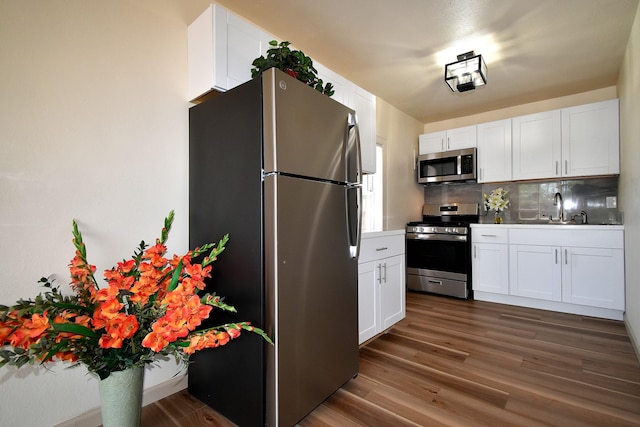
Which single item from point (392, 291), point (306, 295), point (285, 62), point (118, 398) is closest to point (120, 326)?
point (118, 398)

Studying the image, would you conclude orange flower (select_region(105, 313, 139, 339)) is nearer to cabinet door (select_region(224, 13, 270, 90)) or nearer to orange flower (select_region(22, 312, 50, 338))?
orange flower (select_region(22, 312, 50, 338))

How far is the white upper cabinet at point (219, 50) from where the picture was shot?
1.75 m

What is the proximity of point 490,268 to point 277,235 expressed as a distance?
3.31m

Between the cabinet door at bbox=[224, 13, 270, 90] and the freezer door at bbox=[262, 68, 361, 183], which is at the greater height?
the cabinet door at bbox=[224, 13, 270, 90]

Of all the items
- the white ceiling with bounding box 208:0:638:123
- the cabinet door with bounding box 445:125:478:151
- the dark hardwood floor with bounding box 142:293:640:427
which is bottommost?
the dark hardwood floor with bounding box 142:293:640:427

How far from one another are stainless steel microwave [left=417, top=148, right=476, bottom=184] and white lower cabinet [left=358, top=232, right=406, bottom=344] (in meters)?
1.97

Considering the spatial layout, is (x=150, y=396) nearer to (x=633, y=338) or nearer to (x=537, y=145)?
(x=633, y=338)

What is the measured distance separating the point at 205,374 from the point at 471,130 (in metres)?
4.24

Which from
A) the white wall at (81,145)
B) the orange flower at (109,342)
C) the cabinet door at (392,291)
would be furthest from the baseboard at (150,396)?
the cabinet door at (392,291)

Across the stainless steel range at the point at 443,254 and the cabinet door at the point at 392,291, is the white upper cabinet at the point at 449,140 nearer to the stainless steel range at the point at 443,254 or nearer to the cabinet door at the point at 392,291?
the stainless steel range at the point at 443,254

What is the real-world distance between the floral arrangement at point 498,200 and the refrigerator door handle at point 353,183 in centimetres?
308

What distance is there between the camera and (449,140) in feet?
14.2

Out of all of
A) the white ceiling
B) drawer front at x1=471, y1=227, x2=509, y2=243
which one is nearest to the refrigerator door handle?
the white ceiling

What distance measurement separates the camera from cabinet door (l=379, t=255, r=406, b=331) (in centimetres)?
255
